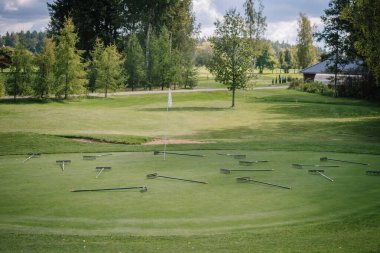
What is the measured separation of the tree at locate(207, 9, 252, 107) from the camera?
4845 cm

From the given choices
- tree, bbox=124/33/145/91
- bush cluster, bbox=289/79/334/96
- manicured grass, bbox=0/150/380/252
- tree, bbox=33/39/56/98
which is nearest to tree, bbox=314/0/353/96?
bush cluster, bbox=289/79/334/96

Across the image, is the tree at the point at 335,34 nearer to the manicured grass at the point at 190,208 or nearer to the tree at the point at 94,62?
the tree at the point at 94,62

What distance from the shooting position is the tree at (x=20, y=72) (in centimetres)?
4684

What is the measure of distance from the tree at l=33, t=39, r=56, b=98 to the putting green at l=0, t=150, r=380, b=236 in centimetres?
3542

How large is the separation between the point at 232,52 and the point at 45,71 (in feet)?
66.7

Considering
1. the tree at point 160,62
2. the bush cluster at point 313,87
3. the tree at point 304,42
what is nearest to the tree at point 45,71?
the tree at point 160,62

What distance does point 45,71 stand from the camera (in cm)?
4875

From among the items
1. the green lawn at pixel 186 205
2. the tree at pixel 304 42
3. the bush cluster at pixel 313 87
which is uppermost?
the tree at pixel 304 42

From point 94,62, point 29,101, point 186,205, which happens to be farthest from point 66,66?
point 186,205

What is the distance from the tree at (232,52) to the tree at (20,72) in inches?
764

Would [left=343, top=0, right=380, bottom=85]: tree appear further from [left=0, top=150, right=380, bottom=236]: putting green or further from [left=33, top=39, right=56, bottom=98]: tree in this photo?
[left=33, top=39, right=56, bottom=98]: tree

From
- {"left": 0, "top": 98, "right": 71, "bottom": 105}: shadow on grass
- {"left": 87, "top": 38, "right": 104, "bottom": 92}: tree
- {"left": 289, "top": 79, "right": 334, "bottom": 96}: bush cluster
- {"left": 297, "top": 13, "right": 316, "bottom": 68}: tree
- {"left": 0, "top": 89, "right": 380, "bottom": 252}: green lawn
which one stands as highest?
{"left": 297, "top": 13, "right": 316, "bottom": 68}: tree

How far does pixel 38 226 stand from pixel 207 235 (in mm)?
3324

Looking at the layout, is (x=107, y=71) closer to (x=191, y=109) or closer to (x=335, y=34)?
(x=191, y=109)
